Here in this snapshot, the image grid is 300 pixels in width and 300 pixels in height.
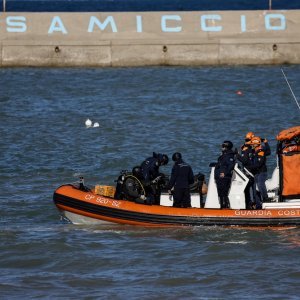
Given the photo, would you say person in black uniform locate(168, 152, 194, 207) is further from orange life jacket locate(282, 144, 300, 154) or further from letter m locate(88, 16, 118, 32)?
letter m locate(88, 16, 118, 32)

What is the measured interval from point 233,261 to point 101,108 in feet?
63.8

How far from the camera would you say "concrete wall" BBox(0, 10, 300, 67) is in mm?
45719

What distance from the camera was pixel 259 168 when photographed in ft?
70.2

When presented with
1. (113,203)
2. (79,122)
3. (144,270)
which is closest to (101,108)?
(79,122)

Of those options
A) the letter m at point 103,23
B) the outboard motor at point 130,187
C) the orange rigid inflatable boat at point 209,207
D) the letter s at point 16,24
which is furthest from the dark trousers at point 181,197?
the letter s at point 16,24

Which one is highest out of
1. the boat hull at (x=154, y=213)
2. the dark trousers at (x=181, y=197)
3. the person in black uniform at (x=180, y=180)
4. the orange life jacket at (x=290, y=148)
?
the orange life jacket at (x=290, y=148)

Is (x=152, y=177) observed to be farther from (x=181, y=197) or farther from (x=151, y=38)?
(x=151, y=38)

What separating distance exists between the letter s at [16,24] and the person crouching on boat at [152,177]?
25223mm

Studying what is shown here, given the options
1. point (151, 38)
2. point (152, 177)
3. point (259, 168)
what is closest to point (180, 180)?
point (152, 177)

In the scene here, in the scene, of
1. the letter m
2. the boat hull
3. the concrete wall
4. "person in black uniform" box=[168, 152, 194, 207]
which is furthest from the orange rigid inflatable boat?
the letter m

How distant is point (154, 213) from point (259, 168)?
214cm

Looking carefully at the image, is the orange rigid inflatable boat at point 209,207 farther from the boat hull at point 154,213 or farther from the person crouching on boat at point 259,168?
the person crouching on boat at point 259,168

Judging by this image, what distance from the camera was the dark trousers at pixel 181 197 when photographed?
70.6ft

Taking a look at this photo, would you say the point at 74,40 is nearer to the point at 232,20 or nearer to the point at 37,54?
the point at 37,54
